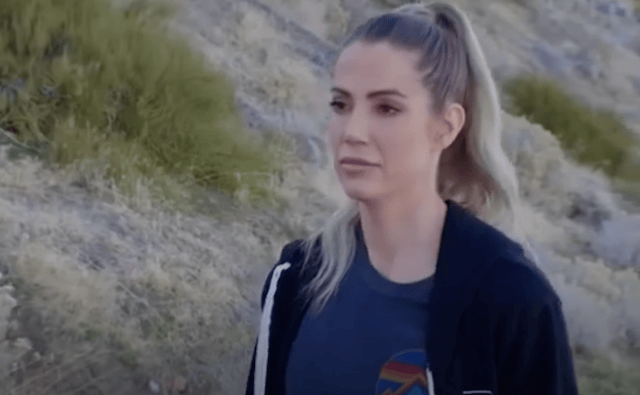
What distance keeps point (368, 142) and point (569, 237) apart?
1.50 metres

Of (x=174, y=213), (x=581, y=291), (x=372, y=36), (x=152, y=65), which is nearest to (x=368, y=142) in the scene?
(x=372, y=36)

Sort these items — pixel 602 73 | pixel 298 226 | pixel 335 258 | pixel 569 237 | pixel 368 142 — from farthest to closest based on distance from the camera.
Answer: pixel 602 73
pixel 569 237
pixel 298 226
pixel 335 258
pixel 368 142

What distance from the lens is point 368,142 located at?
3.88 feet

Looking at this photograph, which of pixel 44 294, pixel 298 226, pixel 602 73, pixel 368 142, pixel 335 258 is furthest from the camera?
pixel 602 73

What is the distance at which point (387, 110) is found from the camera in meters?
1.18

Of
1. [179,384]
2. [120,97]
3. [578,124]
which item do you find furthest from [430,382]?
[578,124]

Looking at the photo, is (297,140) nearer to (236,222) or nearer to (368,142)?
(236,222)

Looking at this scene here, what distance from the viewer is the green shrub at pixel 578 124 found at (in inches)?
100

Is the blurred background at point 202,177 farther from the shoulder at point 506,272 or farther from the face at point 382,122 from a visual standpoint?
the shoulder at point 506,272

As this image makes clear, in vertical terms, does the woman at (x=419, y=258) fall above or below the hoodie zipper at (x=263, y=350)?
above

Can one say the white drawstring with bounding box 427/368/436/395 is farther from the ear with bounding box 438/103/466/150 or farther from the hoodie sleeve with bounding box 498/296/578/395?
the ear with bounding box 438/103/466/150

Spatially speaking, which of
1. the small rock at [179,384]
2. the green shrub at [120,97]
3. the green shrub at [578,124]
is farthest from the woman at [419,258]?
the green shrub at [578,124]

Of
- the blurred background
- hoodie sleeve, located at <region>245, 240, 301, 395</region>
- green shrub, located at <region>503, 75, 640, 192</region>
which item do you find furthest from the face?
green shrub, located at <region>503, 75, 640, 192</region>

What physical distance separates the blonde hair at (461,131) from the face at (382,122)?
1.1 inches
